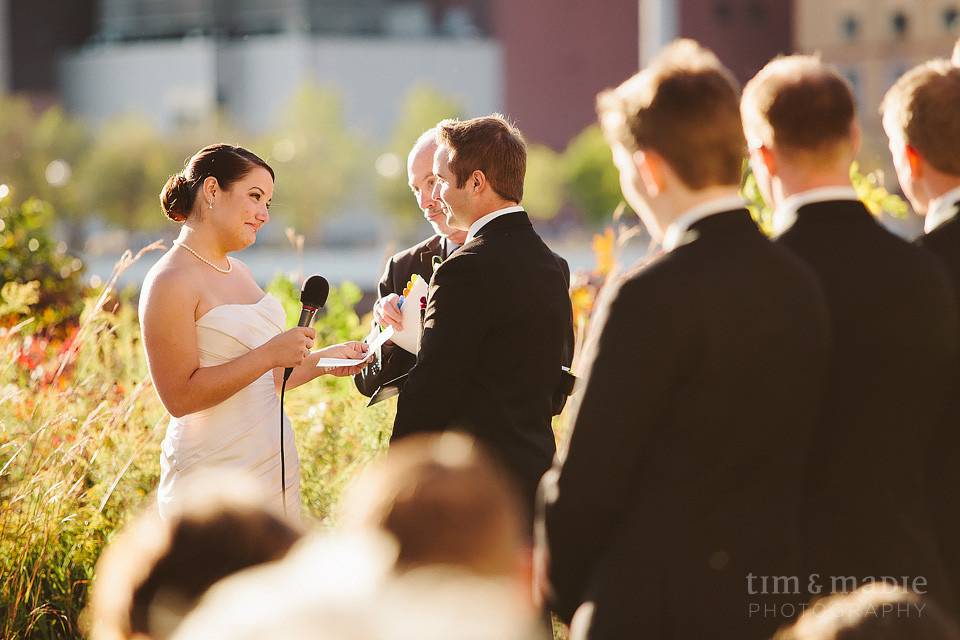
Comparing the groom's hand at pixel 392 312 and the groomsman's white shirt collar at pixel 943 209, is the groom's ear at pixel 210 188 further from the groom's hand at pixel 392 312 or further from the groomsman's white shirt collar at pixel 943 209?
the groomsman's white shirt collar at pixel 943 209

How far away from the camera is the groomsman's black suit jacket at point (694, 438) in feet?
7.32

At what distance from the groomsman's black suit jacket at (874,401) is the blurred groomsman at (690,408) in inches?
5.6

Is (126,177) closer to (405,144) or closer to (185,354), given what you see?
(405,144)

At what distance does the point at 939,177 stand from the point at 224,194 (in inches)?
83.1

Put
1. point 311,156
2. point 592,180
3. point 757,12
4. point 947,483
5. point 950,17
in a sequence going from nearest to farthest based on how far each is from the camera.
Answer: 1. point 947,483
2. point 311,156
3. point 592,180
4. point 950,17
5. point 757,12

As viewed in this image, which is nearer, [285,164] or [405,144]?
[285,164]

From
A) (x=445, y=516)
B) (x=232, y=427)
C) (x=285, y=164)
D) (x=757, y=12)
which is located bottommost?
(x=285, y=164)

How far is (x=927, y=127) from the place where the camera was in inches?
112

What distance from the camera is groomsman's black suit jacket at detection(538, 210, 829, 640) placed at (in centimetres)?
223

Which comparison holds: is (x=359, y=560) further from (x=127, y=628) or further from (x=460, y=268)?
(x=460, y=268)

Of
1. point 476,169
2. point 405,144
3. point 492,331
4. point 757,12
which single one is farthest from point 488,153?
point 757,12

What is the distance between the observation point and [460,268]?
3404 mm

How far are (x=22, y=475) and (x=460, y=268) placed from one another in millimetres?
2271

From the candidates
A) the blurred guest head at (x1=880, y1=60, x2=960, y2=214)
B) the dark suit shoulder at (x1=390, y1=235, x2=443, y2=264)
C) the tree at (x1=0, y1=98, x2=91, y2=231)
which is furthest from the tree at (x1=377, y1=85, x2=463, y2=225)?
the blurred guest head at (x1=880, y1=60, x2=960, y2=214)
